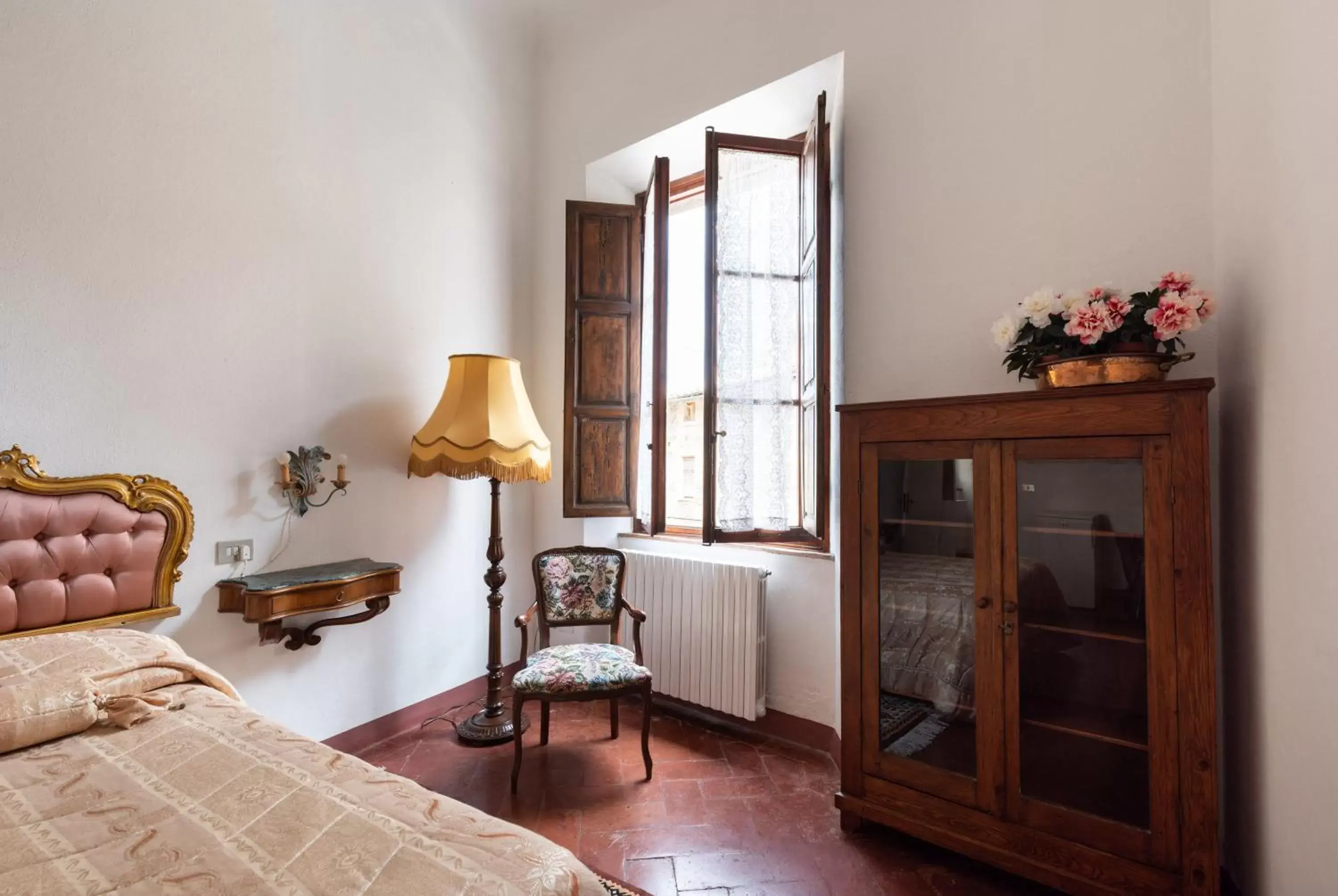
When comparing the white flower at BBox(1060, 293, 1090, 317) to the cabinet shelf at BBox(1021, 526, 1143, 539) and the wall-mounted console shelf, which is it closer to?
the cabinet shelf at BBox(1021, 526, 1143, 539)

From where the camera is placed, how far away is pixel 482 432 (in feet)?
8.45

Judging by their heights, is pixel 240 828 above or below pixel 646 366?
below

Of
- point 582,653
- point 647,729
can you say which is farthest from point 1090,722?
point 582,653

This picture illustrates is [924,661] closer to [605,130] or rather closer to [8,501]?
[8,501]

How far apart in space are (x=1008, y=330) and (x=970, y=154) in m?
0.89

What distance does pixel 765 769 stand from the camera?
2.47m

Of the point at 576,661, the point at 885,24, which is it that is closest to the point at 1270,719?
the point at 576,661

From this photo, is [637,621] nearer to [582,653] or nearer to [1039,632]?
[582,653]

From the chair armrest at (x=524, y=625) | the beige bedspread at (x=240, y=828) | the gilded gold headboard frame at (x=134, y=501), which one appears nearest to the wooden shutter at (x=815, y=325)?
the chair armrest at (x=524, y=625)

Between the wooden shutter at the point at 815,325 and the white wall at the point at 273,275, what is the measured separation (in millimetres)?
1807

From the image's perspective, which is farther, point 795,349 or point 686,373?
point 686,373

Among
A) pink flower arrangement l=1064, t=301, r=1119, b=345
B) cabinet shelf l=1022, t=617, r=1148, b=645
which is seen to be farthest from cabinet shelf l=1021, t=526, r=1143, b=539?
pink flower arrangement l=1064, t=301, r=1119, b=345

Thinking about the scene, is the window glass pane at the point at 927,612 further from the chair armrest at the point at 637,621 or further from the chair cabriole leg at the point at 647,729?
the chair armrest at the point at 637,621

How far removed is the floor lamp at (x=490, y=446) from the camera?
2564 millimetres
